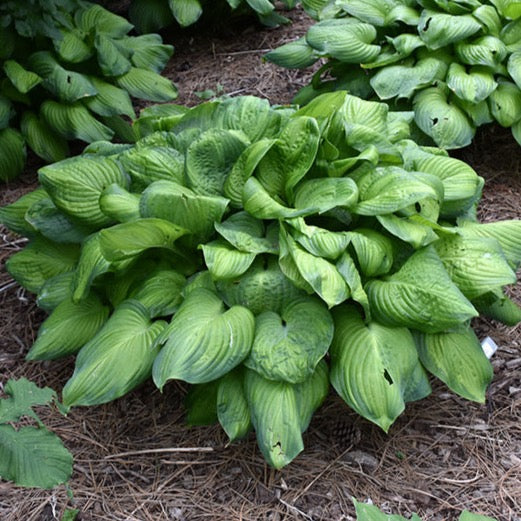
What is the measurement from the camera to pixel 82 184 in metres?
2.42

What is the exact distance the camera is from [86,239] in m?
2.44

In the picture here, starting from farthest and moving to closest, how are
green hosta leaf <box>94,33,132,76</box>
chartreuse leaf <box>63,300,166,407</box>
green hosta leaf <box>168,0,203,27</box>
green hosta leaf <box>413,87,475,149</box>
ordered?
green hosta leaf <box>168,0,203,27</box> → green hosta leaf <box>94,33,132,76</box> → green hosta leaf <box>413,87,475,149</box> → chartreuse leaf <box>63,300,166,407</box>

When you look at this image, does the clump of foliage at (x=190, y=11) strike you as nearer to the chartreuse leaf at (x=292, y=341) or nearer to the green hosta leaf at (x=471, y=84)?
the green hosta leaf at (x=471, y=84)

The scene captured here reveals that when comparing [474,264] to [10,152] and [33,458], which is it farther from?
[10,152]

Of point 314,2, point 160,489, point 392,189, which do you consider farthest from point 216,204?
point 314,2

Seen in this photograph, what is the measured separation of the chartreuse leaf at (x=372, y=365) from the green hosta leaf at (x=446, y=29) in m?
1.67

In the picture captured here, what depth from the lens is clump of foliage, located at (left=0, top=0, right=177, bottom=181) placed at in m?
3.35

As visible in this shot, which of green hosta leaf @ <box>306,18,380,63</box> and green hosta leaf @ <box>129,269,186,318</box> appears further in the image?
green hosta leaf @ <box>306,18,380,63</box>

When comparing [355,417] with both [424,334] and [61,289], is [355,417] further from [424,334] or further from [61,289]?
[61,289]

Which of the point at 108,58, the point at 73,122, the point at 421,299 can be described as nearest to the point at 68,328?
the point at 421,299

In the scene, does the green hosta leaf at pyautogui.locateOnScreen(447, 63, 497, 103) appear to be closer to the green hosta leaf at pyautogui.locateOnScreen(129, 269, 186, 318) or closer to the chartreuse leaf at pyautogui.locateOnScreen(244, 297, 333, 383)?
the chartreuse leaf at pyautogui.locateOnScreen(244, 297, 333, 383)

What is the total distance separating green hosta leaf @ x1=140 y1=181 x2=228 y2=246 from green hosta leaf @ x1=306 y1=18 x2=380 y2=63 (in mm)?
1421

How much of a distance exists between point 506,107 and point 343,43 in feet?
2.70

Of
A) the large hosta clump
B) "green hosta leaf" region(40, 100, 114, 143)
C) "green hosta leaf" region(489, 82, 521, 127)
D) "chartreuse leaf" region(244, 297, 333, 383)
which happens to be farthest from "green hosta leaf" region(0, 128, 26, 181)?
"green hosta leaf" region(489, 82, 521, 127)
